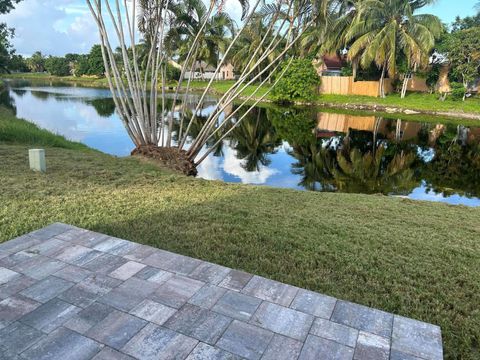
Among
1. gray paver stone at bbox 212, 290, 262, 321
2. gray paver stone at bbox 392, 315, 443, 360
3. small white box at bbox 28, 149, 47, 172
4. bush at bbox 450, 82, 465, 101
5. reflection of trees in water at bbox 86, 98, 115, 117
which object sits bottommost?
gray paver stone at bbox 392, 315, 443, 360

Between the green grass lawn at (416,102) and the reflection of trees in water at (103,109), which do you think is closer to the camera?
the reflection of trees in water at (103,109)

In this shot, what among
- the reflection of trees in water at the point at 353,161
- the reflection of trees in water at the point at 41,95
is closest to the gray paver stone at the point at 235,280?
the reflection of trees in water at the point at 353,161

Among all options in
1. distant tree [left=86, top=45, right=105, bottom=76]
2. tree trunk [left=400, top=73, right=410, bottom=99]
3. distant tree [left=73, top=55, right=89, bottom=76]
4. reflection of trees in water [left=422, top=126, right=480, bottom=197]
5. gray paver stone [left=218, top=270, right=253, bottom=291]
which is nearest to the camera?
gray paver stone [left=218, top=270, right=253, bottom=291]

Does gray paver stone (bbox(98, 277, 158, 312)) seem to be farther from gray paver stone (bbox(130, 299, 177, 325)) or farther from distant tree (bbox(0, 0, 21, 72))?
distant tree (bbox(0, 0, 21, 72))

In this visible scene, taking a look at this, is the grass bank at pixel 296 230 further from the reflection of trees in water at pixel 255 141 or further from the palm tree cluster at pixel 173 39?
the reflection of trees in water at pixel 255 141

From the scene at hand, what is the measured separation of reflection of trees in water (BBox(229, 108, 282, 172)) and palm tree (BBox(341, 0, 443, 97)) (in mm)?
7950

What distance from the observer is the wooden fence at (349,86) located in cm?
2745

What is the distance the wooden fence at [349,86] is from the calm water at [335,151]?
5803 mm

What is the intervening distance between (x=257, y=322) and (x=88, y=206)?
3406 millimetres

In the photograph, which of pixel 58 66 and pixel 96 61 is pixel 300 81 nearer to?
pixel 96 61

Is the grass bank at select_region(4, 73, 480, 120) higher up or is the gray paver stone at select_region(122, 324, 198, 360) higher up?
the grass bank at select_region(4, 73, 480, 120)

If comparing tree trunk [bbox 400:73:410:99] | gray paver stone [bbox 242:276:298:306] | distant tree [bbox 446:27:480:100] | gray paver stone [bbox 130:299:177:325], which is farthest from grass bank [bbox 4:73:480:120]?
gray paver stone [bbox 130:299:177:325]

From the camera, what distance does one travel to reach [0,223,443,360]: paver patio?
2209mm

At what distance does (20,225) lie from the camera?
13.8 ft
